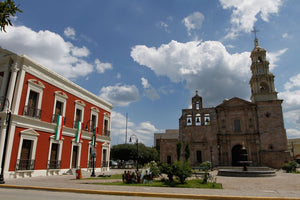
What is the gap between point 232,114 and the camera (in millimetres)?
37344

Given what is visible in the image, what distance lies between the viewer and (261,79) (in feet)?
122

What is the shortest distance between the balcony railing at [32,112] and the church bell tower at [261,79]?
110ft

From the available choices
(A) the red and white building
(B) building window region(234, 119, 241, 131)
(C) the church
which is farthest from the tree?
(B) building window region(234, 119, 241, 131)

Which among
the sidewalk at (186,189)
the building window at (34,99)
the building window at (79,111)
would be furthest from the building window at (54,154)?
the sidewalk at (186,189)

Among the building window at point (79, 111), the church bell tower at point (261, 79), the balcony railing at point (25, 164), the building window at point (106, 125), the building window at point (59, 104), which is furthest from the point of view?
the church bell tower at point (261, 79)

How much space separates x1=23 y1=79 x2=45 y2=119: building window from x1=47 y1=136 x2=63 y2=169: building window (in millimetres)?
2679

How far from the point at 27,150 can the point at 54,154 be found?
2.92 metres

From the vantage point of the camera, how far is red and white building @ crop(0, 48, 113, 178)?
14.9 meters

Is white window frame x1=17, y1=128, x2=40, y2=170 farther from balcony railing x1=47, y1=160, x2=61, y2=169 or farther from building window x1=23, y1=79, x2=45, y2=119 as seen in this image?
balcony railing x1=47, y1=160, x2=61, y2=169

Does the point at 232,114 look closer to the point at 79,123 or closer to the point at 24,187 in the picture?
the point at 79,123

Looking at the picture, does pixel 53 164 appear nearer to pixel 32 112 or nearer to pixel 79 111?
pixel 32 112

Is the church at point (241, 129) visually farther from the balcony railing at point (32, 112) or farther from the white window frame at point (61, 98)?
the balcony railing at point (32, 112)

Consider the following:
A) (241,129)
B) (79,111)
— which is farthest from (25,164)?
(241,129)

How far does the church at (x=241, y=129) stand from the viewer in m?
34.1
